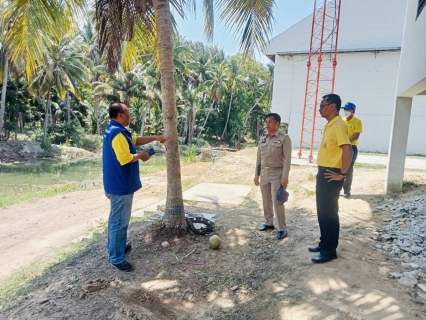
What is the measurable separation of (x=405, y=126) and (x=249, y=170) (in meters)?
4.94

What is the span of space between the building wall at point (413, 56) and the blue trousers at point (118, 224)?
4.41m

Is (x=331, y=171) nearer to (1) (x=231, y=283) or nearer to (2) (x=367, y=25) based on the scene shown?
(1) (x=231, y=283)

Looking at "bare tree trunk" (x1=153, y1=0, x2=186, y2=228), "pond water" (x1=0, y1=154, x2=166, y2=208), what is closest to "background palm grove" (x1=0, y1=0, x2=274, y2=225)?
"bare tree trunk" (x1=153, y1=0, x2=186, y2=228)

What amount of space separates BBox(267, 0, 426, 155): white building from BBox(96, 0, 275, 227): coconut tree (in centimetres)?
1470

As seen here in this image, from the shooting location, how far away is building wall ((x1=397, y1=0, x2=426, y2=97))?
4.73 metres

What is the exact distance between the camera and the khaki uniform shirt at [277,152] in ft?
13.9

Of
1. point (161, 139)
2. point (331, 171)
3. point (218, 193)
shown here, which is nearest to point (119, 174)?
point (161, 139)

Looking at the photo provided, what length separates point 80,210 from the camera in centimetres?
852

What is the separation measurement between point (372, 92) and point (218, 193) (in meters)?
14.8

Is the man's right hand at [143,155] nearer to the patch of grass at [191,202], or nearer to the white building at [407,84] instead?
the patch of grass at [191,202]

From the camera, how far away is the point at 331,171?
3.41m

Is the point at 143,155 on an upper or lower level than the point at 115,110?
lower

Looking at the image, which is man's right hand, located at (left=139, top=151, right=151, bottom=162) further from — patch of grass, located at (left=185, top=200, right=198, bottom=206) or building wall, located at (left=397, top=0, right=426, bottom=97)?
building wall, located at (left=397, top=0, right=426, bottom=97)

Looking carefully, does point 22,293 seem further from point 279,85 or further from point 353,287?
point 279,85
